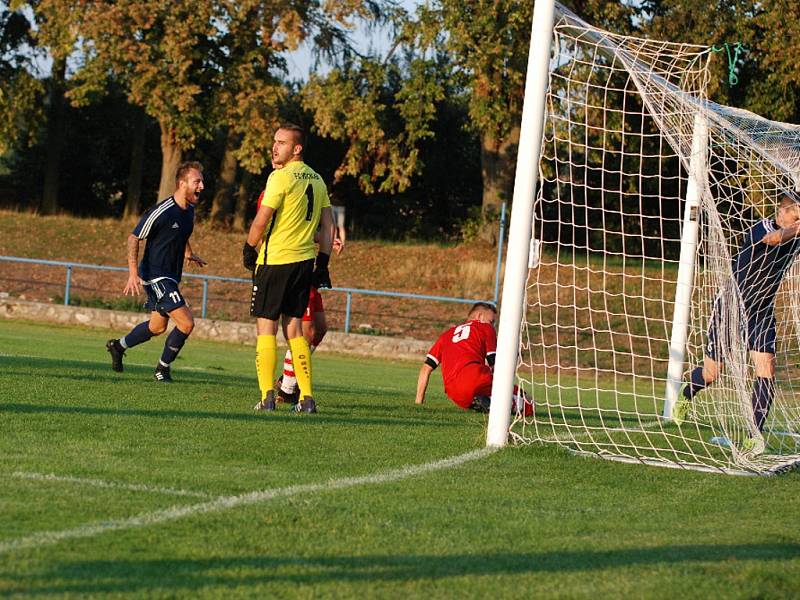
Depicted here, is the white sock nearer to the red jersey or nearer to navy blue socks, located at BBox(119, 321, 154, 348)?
the red jersey

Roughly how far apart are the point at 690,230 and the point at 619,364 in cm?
1402

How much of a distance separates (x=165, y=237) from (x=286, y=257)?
2557mm

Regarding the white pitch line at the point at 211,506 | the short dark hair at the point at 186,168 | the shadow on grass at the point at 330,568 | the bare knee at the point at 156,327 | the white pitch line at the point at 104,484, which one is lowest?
the white pitch line at the point at 104,484

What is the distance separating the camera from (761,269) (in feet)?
28.6

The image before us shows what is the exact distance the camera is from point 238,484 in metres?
5.50

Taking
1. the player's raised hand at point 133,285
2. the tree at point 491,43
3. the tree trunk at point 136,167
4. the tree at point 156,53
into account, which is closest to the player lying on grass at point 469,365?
the player's raised hand at point 133,285

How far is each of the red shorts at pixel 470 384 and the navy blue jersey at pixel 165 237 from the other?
2.77 meters

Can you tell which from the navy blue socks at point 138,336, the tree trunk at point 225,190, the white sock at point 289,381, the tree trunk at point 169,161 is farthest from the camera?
the tree trunk at point 225,190

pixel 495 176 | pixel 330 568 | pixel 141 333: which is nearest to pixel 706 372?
pixel 141 333

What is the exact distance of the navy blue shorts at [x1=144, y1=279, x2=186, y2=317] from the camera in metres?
10.6

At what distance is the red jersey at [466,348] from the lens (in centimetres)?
970

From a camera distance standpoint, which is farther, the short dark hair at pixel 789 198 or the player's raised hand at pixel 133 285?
the player's raised hand at pixel 133 285

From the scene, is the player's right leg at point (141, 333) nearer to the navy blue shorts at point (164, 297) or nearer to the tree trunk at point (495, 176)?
the navy blue shorts at point (164, 297)

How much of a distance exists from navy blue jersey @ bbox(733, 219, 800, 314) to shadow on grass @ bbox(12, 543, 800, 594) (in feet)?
13.9
